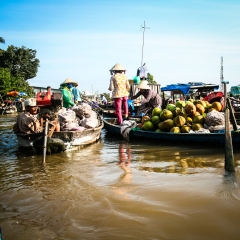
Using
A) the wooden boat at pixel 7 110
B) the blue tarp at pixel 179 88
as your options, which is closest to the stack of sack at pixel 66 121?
the blue tarp at pixel 179 88

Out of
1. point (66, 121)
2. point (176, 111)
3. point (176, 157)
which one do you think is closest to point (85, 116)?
point (66, 121)

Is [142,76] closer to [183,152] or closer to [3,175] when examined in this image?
[183,152]

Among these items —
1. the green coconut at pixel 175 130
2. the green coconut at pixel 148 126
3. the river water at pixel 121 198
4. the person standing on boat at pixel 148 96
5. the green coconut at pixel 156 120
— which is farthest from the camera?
the person standing on boat at pixel 148 96

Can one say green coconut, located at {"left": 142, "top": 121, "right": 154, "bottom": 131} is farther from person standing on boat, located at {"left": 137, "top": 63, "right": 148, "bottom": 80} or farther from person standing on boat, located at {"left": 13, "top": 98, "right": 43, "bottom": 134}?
person standing on boat, located at {"left": 137, "top": 63, "right": 148, "bottom": 80}

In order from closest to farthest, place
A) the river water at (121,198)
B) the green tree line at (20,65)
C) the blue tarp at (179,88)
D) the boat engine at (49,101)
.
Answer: the river water at (121,198), the boat engine at (49,101), the blue tarp at (179,88), the green tree line at (20,65)

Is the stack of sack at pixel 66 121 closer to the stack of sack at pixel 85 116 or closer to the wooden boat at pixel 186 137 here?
the stack of sack at pixel 85 116

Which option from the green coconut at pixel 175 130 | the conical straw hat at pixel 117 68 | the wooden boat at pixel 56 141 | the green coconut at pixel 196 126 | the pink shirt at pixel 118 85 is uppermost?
the conical straw hat at pixel 117 68

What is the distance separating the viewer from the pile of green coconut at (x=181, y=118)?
6.18 m

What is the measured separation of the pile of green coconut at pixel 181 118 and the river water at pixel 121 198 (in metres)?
1.22

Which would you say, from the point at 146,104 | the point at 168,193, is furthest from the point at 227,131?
the point at 146,104

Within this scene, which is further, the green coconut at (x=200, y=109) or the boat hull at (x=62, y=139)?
the green coconut at (x=200, y=109)

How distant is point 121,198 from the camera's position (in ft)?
9.54

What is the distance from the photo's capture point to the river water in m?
2.22

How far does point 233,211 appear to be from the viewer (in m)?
2.46
